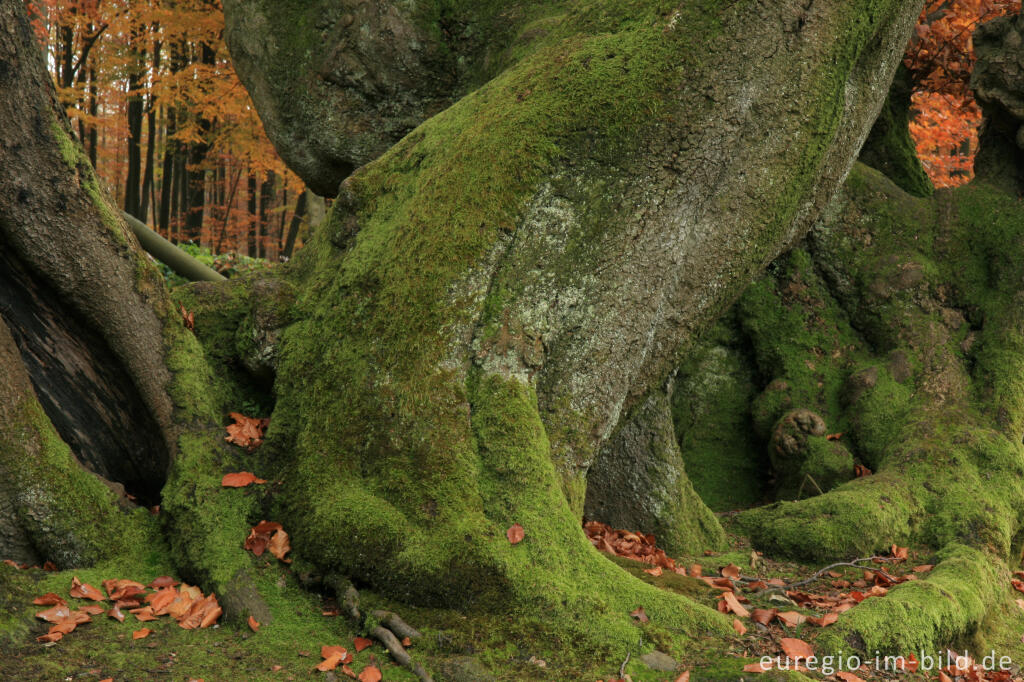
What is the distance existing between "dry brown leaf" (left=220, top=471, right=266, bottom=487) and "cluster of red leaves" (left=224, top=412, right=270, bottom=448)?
0.21 m

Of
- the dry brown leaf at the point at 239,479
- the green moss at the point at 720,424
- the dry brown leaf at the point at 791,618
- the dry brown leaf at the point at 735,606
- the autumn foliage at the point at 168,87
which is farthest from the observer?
the autumn foliage at the point at 168,87

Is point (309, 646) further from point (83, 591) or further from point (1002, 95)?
point (1002, 95)

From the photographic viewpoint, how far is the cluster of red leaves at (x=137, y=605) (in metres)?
3.12

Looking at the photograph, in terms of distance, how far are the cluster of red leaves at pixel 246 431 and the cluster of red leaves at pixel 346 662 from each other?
1.36m

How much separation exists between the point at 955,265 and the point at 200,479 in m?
6.66

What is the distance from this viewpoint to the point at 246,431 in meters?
4.20

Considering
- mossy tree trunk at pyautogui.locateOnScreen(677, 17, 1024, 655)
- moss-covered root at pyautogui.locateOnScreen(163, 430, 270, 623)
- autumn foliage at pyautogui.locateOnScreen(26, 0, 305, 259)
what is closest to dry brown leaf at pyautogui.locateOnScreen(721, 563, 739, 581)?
mossy tree trunk at pyautogui.locateOnScreen(677, 17, 1024, 655)

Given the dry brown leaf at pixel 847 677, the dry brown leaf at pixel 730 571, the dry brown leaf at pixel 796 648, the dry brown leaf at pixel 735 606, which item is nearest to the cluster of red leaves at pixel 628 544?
the dry brown leaf at pixel 730 571

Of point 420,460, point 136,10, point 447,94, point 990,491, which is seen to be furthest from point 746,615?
point 136,10

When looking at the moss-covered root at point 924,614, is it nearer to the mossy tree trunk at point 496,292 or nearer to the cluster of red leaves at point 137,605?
the mossy tree trunk at point 496,292

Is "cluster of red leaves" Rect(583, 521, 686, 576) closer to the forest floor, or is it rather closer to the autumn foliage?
the forest floor

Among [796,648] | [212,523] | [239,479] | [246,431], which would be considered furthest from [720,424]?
[212,523]

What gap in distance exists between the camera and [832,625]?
11.7 feet

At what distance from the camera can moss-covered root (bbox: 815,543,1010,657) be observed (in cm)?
350
